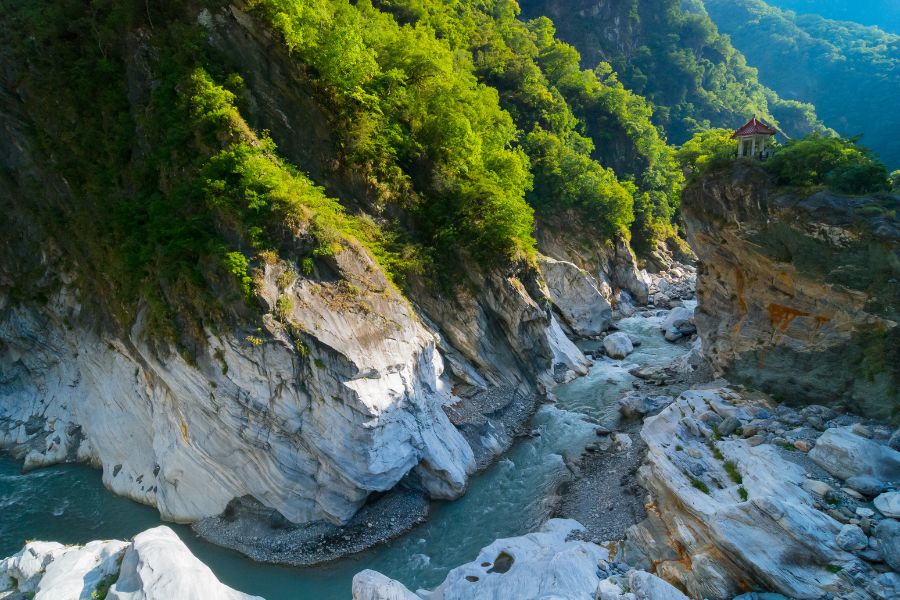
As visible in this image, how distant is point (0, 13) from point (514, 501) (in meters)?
27.1

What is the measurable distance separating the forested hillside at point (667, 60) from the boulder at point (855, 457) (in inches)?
2493

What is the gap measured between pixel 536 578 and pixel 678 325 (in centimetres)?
2369

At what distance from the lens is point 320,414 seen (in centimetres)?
1525

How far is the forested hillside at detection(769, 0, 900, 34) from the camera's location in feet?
324

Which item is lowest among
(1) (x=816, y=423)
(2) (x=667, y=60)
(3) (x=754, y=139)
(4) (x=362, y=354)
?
(4) (x=362, y=354)

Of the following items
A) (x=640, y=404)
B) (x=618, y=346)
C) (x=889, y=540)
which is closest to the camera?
(x=889, y=540)

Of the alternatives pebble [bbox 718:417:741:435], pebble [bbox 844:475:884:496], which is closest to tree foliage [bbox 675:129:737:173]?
pebble [bbox 718:417:741:435]

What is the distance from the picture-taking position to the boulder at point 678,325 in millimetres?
30991

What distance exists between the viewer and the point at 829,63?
78062mm

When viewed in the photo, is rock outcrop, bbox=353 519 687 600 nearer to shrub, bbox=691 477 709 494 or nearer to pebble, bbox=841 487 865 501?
shrub, bbox=691 477 709 494

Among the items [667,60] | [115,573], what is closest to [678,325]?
[115,573]

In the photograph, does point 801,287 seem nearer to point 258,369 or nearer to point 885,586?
point 885,586

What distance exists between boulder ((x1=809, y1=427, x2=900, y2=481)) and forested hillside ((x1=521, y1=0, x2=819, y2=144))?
63.3 meters

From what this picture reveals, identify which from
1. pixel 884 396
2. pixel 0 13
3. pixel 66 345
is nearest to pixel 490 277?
pixel 884 396
